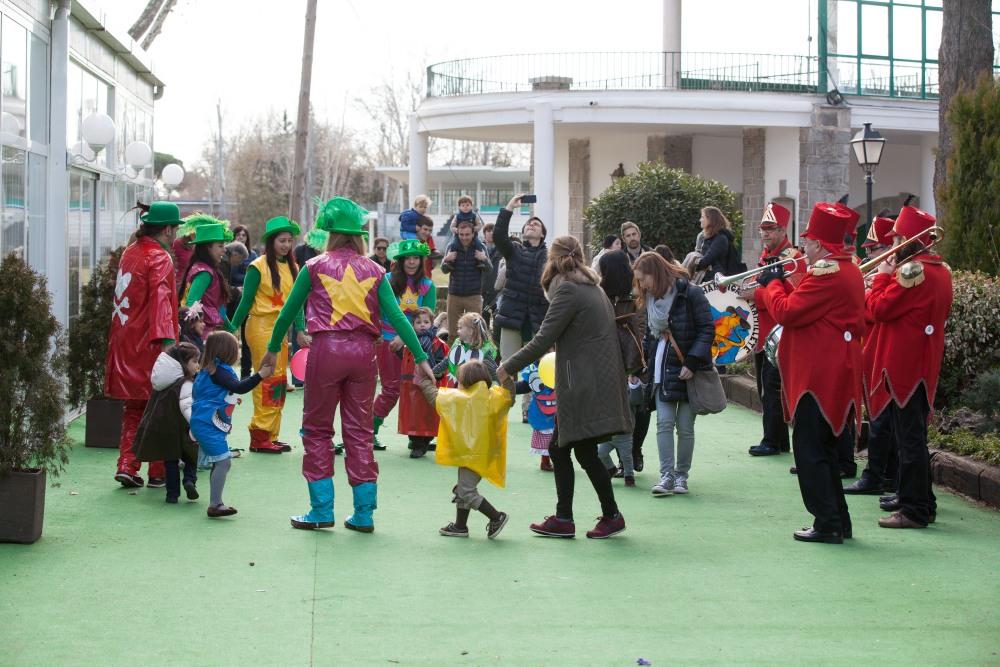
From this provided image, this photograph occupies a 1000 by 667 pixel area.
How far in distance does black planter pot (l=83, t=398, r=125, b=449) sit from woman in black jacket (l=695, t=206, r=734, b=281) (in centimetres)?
529

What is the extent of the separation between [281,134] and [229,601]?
243 feet

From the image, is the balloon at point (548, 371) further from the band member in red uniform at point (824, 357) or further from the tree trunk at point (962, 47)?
the tree trunk at point (962, 47)

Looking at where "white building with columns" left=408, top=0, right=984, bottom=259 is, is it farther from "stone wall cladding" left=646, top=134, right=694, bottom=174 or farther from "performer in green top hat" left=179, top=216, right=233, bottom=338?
"performer in green top hat" left=179, top=216, right=233, bottom=338

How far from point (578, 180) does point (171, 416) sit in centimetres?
2371

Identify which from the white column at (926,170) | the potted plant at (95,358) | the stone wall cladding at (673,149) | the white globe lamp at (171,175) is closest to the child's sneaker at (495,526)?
the potted plant at (95,358)

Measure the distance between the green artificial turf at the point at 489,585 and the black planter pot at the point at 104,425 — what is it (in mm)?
1608

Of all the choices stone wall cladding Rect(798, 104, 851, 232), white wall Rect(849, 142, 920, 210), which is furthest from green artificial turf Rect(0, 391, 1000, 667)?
white wall Rect(849, 142, 920, 210)

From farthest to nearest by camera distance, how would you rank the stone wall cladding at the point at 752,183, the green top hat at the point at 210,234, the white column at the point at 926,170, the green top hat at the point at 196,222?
the white column at the point at 926,170 < the stone wall cladding at the point at 752,183 < the green top hat at the point at 196,222 < the green top hat at the point at 210,234

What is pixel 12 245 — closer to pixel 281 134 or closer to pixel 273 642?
pixel 273 642

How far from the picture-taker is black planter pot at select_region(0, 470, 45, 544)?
6879 millimetres

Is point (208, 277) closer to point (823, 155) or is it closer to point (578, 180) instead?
point (823, 155)

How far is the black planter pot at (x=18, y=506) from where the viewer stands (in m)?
6.88

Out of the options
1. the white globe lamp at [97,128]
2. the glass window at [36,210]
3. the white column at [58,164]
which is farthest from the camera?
the white globe lamp at [97,128]

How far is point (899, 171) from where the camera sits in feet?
97.5
